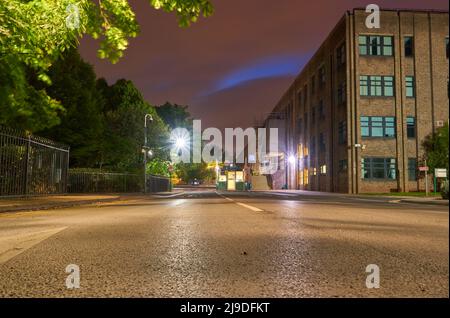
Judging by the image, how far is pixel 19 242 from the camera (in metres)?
6.80

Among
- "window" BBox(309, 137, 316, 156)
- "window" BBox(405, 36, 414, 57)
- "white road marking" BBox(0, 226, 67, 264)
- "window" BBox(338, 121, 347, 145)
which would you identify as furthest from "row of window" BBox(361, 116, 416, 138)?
"white road marking" BBox(0, 226, 67, 264)

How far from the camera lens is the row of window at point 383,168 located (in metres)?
41.2

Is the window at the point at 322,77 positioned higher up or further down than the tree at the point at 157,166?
higher up

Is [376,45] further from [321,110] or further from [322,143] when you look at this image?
[322,143]

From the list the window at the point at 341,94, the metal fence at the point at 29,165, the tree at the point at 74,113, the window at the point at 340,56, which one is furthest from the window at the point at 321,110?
the metal fence at the point at 29,165

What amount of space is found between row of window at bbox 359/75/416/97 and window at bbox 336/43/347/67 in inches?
126

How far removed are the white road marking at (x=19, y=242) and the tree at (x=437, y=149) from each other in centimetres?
2890

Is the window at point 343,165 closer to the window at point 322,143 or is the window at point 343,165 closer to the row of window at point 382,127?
the row of window at point 382,127

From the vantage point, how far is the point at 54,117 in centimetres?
2598

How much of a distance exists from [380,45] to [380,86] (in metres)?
4.33

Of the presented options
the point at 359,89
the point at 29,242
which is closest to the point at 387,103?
the point at 359,89
